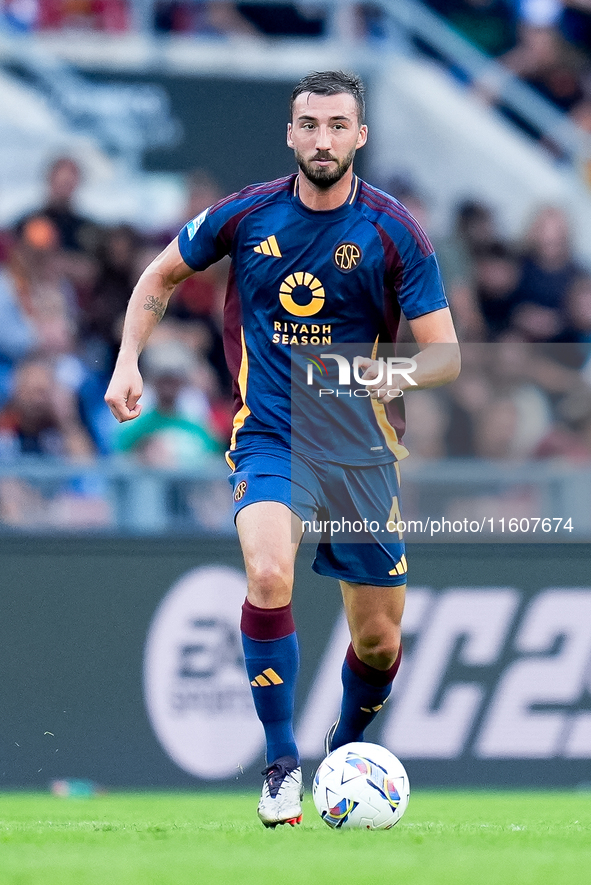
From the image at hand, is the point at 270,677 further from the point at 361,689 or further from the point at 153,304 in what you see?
the point at 153,304

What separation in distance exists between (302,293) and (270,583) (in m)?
1.11

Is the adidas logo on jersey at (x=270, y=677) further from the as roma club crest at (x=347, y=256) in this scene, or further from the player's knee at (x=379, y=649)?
the as roma club crest at (x=347, y=256)

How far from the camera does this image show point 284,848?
4.30m

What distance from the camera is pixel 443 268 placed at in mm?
11164

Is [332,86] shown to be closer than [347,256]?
Yes

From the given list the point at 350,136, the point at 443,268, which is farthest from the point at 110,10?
the point at 350,136

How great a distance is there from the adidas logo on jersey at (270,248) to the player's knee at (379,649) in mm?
1495

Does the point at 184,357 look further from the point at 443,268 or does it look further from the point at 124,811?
the point at 124,811

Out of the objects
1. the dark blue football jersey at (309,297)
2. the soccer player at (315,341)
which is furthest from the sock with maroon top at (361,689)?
the dark blue football jersey at (309,297)

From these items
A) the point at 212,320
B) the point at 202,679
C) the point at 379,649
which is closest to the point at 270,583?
the point at 379,649

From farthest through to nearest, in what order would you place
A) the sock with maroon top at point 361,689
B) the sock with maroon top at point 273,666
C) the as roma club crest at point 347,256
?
the sock with maroon top at point 361,689 → the as roma club crest at point 347,256 → the sock with maroon top at point 273,666

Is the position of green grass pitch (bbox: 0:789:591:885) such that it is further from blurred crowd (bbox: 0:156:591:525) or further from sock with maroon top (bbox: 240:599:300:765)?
blurred crowd (bbox: 0:156:591:525)

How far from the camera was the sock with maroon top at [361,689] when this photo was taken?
5941 millimetres

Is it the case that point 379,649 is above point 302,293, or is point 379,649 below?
below
